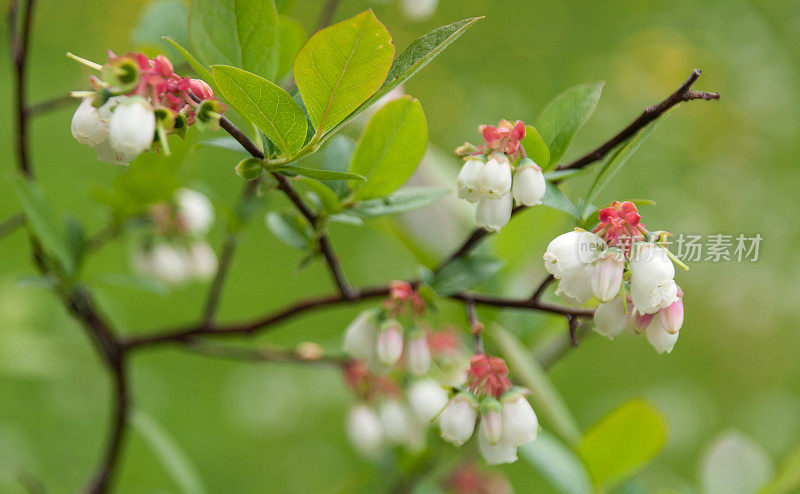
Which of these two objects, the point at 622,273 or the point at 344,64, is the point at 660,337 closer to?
the point at 622,273

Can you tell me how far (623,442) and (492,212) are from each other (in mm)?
349

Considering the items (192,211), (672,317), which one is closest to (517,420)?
(672,317)

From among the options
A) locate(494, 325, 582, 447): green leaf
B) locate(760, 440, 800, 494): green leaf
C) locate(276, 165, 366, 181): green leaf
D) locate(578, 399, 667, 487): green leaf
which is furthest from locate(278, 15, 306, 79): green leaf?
locate(760, 440, 800, 494): green leaf

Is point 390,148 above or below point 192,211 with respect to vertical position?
above

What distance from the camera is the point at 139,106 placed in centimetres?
43

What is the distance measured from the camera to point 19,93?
747mm

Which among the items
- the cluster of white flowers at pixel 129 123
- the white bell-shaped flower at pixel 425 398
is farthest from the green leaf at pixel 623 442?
the cluster of white flowers at pixel 129 123

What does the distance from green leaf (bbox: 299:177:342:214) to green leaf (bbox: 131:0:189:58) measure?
365mm

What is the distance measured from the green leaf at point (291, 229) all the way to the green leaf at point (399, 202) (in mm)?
62

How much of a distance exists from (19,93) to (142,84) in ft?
1.25

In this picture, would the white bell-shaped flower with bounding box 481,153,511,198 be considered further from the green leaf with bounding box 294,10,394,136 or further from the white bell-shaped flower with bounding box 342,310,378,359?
the white bell-shaped flower with bounding box 342,310,378,359

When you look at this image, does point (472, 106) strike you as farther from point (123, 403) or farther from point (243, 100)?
point (243, 100)

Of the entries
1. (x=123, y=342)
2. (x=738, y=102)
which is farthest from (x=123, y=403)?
(x=738, y=102)

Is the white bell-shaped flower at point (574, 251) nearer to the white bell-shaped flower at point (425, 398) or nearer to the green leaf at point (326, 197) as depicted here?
the green leaf at point (326, 197)
